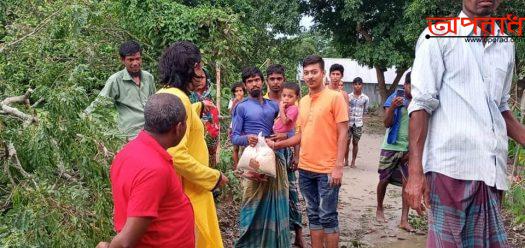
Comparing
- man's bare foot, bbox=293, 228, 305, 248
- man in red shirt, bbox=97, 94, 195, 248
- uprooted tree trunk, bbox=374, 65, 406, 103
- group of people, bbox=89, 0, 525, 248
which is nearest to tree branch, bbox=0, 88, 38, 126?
group of people, bbox=89, 0, 525, 248

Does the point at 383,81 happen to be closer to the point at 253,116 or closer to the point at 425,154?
the point at 253,116

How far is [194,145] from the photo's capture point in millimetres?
3094

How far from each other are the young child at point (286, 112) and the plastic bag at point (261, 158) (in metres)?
0.60

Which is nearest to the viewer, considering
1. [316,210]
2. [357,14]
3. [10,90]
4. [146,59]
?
[10,90]

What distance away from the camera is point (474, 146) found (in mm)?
2568

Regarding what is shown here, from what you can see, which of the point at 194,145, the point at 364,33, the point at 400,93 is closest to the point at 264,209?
the point at 194,145

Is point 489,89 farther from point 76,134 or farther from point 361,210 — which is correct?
point 361,210

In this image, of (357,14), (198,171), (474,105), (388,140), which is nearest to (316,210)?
(388,140)

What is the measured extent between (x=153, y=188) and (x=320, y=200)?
259 cm

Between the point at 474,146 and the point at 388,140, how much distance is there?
10.9 feet

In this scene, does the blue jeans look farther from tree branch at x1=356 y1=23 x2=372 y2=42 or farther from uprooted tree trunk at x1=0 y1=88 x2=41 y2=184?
tree branch at x1=356 y1=23 x2=372 y2=42

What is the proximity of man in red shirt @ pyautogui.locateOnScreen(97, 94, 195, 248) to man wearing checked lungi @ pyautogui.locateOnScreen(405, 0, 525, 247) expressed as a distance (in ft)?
3.74

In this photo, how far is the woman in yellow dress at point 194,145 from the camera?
298 cm

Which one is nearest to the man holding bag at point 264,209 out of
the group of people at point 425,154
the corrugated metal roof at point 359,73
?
the group of people at point 425,154
